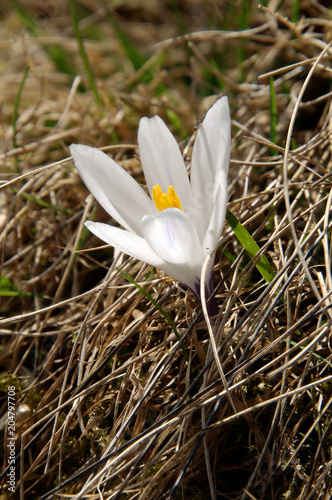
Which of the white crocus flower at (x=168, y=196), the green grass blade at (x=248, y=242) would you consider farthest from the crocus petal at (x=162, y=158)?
the green grass blade at (x=248, y=242)

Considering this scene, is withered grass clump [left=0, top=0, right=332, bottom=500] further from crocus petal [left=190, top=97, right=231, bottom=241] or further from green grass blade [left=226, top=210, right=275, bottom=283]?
crocus petal [left=190, top=97, right=231, bottom=241]

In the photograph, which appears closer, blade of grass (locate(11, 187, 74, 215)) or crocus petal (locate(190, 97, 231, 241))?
crocus petal (locate(190, 97, 231, 241))

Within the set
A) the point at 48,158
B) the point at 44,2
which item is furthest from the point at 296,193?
the point at 44,2

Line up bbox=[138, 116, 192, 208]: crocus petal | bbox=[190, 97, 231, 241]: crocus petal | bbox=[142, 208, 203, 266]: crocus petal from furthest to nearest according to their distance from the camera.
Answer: bbox=[138, 116, 192, 208]: crocus petal
bbox=[190, 97, 231, 241]: crocus petal
bbox=[142, 208, 203, 266]: crocus petal

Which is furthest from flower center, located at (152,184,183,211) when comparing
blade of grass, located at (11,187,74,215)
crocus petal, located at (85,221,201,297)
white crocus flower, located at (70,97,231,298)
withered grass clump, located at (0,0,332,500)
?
blade of grass, located at (11,187,74,215)

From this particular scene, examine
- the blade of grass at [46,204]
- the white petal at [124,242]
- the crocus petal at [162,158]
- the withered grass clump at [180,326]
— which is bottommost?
the withered grass clump at [180,326]

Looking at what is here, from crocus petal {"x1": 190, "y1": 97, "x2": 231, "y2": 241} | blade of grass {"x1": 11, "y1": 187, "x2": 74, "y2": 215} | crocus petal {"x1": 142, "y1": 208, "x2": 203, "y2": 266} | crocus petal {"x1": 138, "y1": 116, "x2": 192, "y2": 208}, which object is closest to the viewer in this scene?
crocus petal {"x1": 142, "y1": 208, "x2": 203, "y2": 266}

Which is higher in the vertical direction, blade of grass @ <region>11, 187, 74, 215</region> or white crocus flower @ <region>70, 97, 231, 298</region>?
white crocus flower @ <region>70, 97, 231, 298</region>

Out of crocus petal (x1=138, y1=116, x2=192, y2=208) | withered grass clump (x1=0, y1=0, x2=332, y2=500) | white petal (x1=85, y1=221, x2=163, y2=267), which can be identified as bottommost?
withered grass clump (x1=0, y1=0, x2=332, y2=500)

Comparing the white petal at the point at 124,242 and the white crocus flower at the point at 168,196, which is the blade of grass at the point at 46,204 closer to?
the white crocus flower at the point at 168,196
